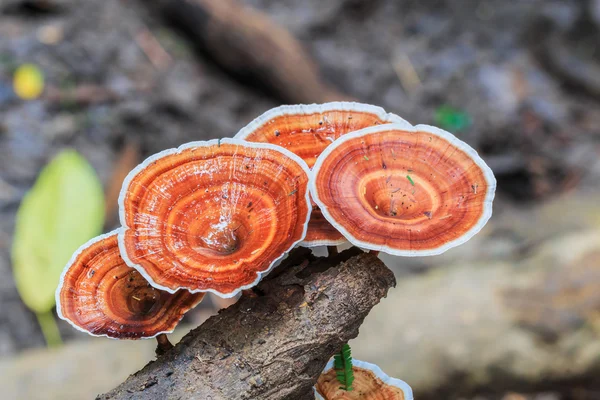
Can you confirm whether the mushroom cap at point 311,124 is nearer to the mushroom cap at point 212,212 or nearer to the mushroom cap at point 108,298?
the mushroom cap at point 212,212

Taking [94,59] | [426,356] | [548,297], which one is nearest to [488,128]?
[548,297]

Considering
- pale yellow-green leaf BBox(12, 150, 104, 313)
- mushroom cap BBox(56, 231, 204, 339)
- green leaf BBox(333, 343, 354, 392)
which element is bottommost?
mushroom cap BBox(56, 231, 204, 339)

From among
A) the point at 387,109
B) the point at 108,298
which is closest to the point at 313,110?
the point at 108,298

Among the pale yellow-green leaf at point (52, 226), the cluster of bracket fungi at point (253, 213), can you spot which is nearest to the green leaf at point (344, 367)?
the cluster of bracket fungi at point (253, 213)

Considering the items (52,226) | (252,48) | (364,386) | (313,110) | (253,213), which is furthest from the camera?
(252,48)

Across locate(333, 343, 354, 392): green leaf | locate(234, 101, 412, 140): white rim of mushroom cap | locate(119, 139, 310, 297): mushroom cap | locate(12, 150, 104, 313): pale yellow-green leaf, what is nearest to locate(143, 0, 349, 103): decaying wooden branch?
locate(12, 150, 104, 313): pale yellow-green leaf

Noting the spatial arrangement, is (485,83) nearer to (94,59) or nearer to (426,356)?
(426,356)

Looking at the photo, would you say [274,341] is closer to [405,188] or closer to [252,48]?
[405,188]

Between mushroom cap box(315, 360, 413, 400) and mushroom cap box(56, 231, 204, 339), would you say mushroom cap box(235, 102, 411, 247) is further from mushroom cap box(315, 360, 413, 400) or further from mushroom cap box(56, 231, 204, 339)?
mushroom cap box(315, 360, 413, 400)
